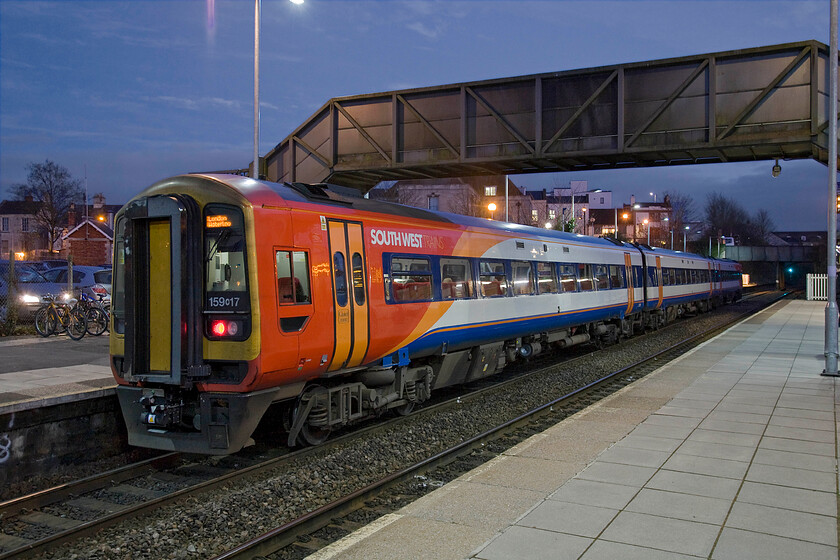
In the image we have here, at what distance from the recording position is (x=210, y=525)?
6.32m

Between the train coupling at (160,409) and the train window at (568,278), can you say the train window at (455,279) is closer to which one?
the train coupling at (160,409)

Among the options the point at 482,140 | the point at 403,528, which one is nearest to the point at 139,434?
the point at 403,528

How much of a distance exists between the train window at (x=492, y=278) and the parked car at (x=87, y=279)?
1219 centimetres

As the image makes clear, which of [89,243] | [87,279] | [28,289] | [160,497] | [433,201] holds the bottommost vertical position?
[160,497]

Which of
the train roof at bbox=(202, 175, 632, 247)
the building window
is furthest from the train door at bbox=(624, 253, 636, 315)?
the building window

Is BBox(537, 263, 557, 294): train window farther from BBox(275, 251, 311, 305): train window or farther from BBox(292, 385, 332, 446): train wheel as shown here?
BBox(275, 251, 311, 305): train window

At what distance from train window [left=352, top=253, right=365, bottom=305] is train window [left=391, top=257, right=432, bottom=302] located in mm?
791

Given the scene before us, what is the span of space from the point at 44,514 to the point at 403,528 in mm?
3760

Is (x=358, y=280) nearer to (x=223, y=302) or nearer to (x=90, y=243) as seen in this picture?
(x=223, y=302)

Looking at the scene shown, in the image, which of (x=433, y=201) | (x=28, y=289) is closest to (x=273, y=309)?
(x=28, y=289)

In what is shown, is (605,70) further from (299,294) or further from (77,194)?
(77,194)

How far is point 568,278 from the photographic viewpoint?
55.7 ft

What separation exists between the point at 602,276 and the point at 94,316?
13.6 m

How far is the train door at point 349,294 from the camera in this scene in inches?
337
